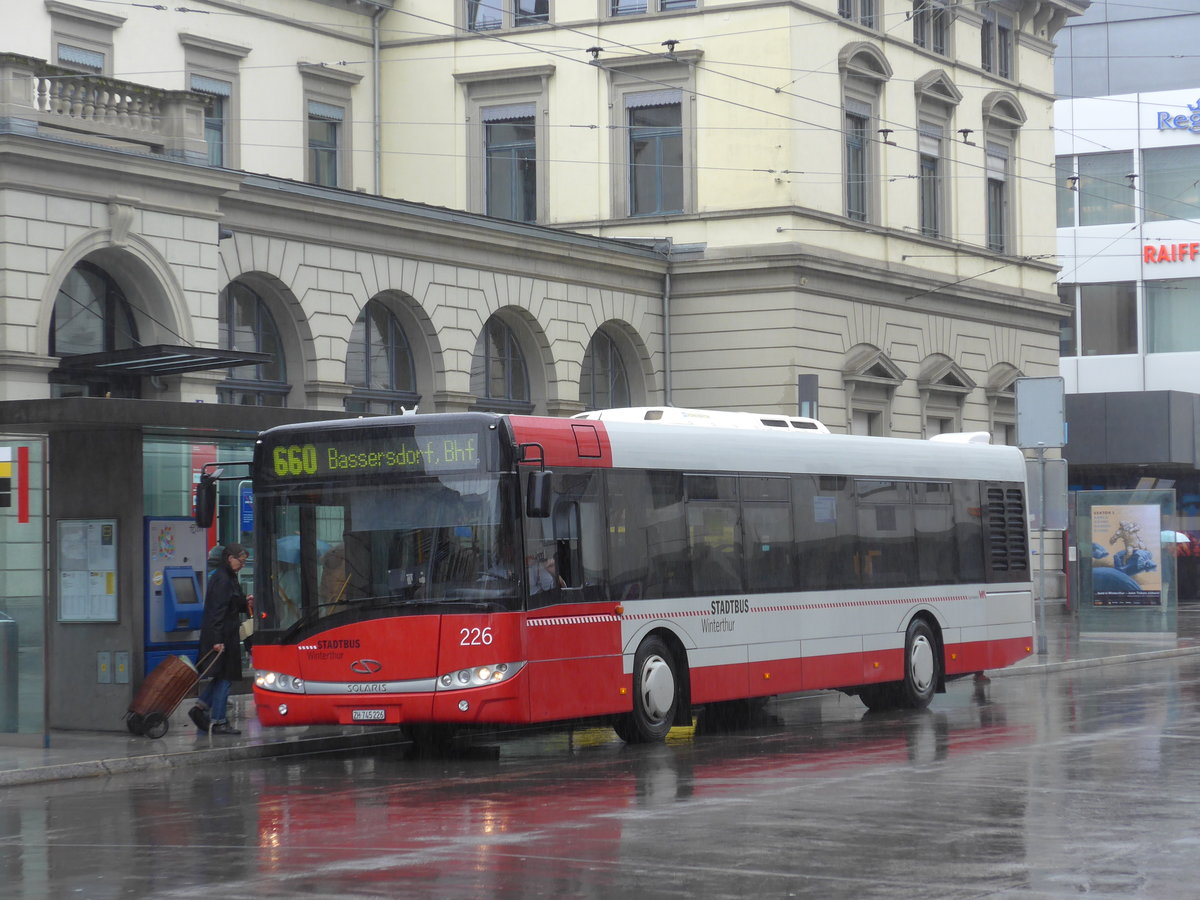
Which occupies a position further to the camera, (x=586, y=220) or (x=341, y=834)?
(x=586, y=220)

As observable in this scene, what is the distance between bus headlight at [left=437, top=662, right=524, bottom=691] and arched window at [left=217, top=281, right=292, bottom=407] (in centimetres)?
1406

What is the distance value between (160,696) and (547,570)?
4.17m

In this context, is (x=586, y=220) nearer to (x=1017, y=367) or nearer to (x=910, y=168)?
(x=910, y=168)

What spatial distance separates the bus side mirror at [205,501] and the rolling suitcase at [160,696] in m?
1.59

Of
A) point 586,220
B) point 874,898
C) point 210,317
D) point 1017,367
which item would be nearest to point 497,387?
point 586,220

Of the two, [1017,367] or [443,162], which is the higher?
[443,162]

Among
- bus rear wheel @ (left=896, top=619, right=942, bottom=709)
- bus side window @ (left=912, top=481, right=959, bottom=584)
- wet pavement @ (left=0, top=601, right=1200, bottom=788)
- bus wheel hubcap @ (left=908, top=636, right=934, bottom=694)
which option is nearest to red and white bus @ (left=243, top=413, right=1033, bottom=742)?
wet pavement @ (left=0, top=601, right=1200, bottom=788)

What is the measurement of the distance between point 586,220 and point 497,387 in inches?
213

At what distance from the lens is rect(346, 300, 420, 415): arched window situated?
104ft

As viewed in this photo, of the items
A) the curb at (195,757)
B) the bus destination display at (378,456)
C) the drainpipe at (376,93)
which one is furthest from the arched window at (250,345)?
the bus destination display at (378,456)

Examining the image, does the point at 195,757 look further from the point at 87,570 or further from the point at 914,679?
the point at 914,679

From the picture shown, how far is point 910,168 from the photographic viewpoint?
4116cm

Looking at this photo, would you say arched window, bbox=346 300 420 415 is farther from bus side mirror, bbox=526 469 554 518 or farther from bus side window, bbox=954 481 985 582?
bus side mirror, bbox=526 469 554 518

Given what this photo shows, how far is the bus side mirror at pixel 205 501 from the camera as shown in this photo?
17000 millimetres
